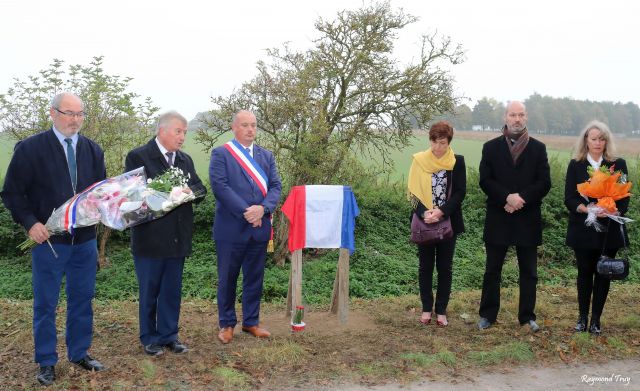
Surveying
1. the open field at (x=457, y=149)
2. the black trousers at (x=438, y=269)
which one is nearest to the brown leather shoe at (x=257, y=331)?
the black trousers at (x=438, y=269)

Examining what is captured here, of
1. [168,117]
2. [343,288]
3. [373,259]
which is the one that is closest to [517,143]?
[343,288]

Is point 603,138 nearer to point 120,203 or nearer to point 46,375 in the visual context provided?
point 120,203

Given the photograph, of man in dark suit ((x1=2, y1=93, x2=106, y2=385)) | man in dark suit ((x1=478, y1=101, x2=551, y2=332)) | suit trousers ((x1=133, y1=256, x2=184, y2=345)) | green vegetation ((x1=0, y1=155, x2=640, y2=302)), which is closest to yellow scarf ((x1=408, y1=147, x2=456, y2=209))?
man in dark suit ((x1=478, y1=101, x2=551, y2=332))

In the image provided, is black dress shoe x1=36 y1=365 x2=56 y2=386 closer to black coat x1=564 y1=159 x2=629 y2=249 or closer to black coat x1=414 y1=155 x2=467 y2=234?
black coat x1=414 y1=155 x2=467 y2=234

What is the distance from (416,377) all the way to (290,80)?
6.57m

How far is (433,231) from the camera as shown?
249 inches

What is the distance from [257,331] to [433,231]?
2090 mm

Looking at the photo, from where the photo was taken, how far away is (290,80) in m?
10.4

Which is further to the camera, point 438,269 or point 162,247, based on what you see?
point 438,269

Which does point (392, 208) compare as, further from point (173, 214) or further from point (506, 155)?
point (173, 214)

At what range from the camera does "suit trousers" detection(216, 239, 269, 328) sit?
5840 millimetres

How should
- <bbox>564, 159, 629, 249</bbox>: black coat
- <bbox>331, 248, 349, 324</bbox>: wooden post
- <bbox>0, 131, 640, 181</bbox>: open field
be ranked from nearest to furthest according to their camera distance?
<bbox>564, 159, 629, 249</bbox>: black coat → <bbox>331, 248, 349, 324</bbox>: wooden post → <bbox>0, 131, 640, 181</bbox>: open field

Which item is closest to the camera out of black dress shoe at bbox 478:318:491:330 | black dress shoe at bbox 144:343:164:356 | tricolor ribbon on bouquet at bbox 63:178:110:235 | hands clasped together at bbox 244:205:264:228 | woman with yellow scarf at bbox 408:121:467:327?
tricolor ribbon on bouquet at bbox 63:178:110:235

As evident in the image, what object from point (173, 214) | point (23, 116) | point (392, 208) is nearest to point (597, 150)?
point (173, 214)
